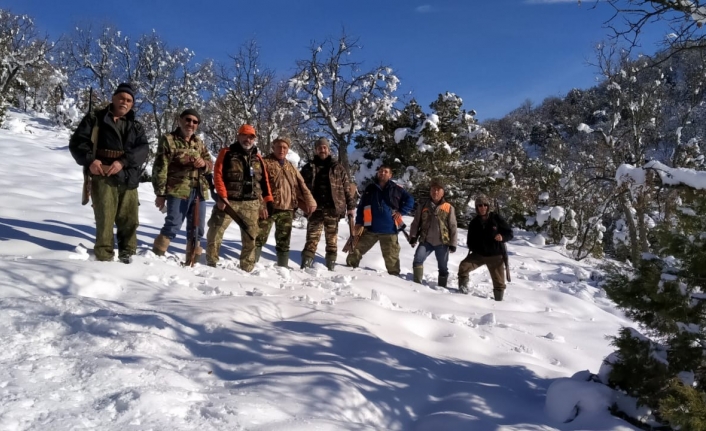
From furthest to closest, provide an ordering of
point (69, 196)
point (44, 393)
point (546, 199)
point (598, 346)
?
point (546, 199)
point (69, 196)
point (598, 346)
point (44, 393)

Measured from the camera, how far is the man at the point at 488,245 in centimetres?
693

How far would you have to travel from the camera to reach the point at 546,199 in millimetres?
20453

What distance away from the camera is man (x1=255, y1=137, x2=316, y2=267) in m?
5.96

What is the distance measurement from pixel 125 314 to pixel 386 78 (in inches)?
667

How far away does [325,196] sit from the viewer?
6.67 meters

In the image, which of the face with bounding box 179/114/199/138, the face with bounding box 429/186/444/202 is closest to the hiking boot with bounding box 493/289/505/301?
the face with bounding box 429/186/444/202

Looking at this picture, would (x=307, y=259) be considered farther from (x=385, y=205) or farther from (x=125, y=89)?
(x=125, y=89)

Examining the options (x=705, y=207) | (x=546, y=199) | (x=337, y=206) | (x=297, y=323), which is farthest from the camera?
(x=546, y=199)

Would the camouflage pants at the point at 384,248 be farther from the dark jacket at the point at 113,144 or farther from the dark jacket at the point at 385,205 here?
the dark jacket at the point at 113,144

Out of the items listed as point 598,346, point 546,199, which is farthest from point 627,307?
point 546,199

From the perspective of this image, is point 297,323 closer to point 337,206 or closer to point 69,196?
point 337,206

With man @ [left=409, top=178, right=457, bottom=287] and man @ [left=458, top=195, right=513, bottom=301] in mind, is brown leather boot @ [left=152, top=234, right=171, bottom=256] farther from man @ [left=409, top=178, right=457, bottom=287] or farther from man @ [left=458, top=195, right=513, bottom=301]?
man @ [left=458, top=195, right=513, bottom=301]

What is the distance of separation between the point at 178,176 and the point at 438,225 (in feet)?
12.8

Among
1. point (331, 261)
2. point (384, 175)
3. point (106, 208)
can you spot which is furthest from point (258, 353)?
point (384, 175)
